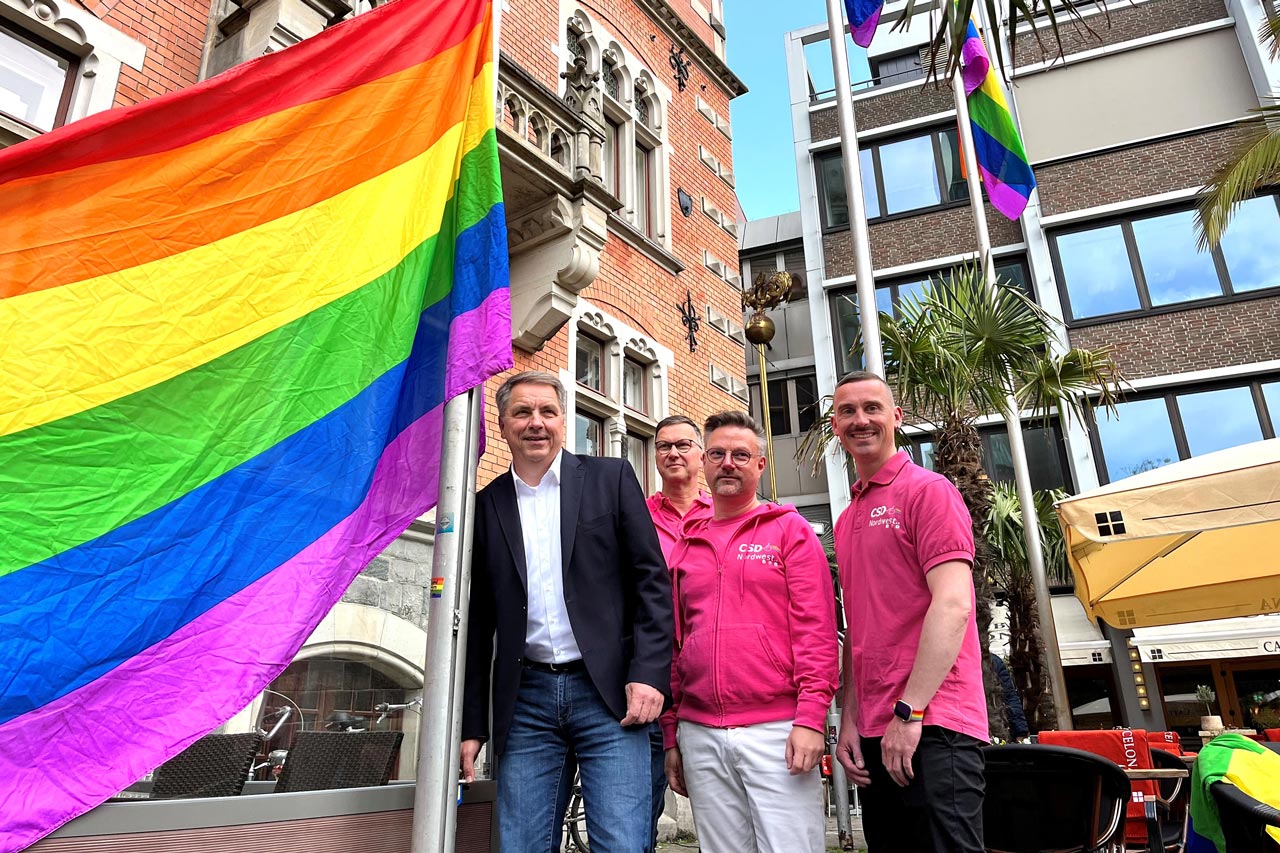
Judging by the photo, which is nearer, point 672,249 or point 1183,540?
point 1183,540

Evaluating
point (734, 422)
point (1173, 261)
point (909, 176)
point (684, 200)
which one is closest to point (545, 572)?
point (734, 422)

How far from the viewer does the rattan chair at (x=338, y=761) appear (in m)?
2.71

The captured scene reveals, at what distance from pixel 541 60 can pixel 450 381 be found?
7.98m

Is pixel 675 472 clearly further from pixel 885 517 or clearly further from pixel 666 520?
pixel 885 517

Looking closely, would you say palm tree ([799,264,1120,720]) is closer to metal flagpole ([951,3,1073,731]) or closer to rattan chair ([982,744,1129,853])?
metal flagpole ([951,3,1073,731])

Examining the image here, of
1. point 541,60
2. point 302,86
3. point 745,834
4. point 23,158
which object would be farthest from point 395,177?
point 541,60

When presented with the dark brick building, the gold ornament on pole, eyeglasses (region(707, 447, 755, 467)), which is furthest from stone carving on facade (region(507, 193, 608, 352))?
the gold ornament on pole

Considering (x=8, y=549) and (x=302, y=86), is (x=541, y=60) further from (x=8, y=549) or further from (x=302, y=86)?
(x=8, y=549)

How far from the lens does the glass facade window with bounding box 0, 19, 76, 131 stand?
569 centimetres

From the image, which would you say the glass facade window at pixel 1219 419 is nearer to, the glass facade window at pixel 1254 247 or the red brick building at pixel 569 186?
the glass facade window at pixel 1254 247

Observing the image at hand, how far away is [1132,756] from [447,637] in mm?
4370

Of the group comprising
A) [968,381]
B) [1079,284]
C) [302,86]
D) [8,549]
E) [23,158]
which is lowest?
[8,549]

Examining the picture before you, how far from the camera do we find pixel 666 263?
11.2 meters

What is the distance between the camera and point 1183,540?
264 inches
